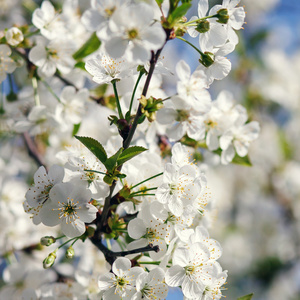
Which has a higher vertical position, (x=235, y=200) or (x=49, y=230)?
(x=49, y=230)

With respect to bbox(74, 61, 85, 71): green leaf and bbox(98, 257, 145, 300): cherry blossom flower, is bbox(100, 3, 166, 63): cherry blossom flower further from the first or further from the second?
bbox(74, 61, 85, 71): green leaf

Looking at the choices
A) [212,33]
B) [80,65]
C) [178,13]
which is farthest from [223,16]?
[80,65]

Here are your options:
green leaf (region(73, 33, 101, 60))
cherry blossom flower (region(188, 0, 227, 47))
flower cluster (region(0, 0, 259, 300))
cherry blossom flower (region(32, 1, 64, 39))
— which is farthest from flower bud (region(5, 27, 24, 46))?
cherry blossom flower (region(188, 0, 227, 47))

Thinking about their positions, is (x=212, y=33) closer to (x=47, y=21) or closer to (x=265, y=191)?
(x=47, y=21)

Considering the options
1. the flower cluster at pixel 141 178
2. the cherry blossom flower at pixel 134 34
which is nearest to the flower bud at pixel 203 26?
the flower cluster at pixel 141 178

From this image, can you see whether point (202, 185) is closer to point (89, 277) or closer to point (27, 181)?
point (89, 277)

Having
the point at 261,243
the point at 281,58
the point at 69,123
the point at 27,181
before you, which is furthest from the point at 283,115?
the point at 69,123
